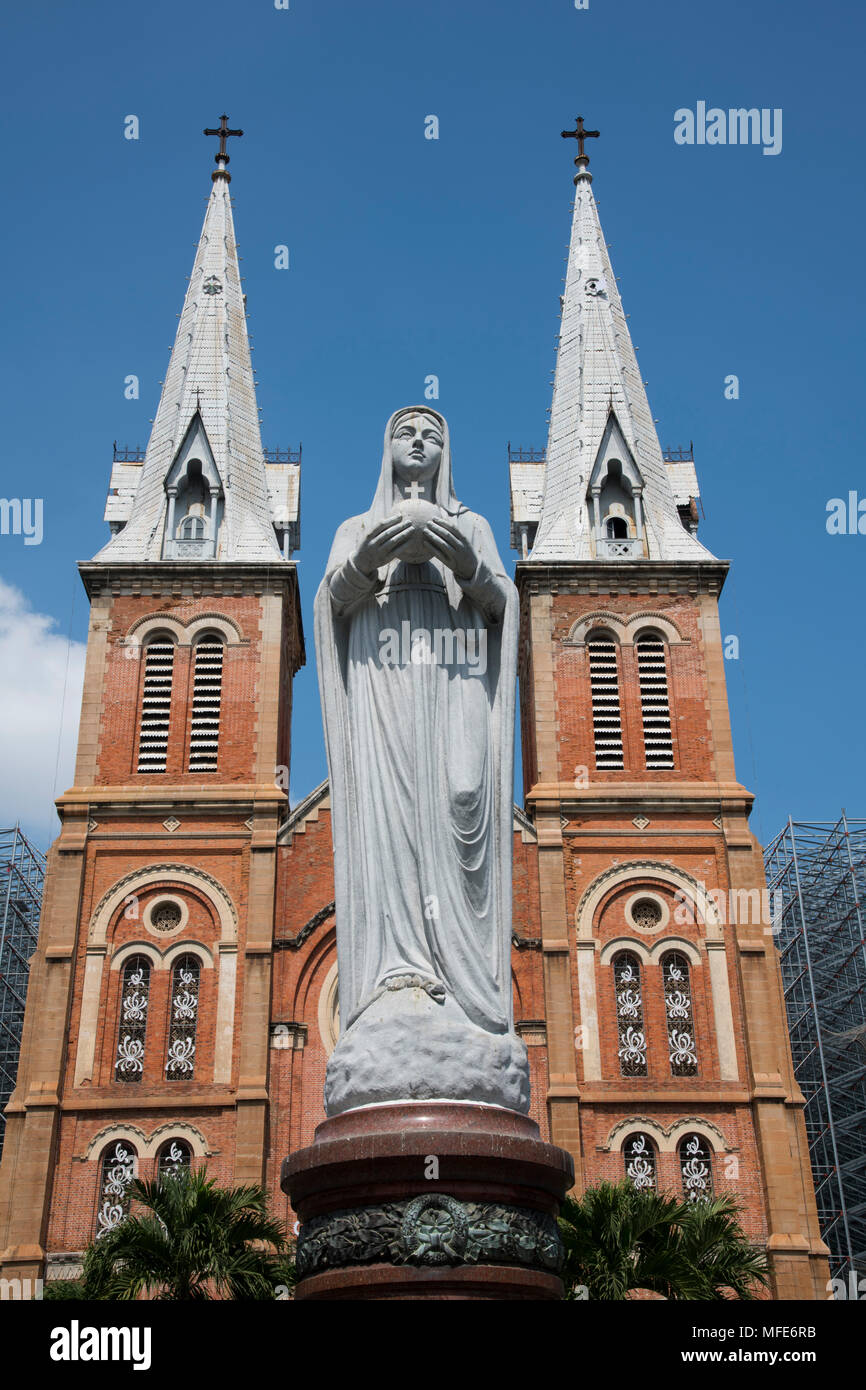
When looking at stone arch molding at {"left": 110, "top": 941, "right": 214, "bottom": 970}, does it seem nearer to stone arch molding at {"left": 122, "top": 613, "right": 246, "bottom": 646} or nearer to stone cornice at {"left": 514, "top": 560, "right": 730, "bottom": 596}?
stone arch molding at {"left": 122, "top": 613, "right": 246, "bottom": 646}

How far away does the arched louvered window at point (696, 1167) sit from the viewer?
26.5 m

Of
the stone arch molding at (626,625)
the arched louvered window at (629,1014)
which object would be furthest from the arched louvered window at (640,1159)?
the stone arch molding at (626,625)

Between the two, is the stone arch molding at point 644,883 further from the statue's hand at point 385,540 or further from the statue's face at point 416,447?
the statue's hand at point 385,540

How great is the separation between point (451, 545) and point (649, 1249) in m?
11.9

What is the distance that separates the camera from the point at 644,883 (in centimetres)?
2970

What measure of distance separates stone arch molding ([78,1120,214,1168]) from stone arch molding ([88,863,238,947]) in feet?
12.0

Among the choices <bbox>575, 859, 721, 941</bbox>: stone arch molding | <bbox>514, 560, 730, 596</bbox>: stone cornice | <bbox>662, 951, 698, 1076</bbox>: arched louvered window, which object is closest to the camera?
<bbox>662, 951, 698, 1076</bbox>: arched louvered window

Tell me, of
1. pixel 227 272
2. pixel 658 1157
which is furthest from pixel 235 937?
pixel 227 272

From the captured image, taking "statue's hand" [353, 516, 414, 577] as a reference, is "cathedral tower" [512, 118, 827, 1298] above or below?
above

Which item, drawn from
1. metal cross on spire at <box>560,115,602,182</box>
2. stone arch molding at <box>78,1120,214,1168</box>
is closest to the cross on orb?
metal cross on spire at <box>560,115,602,182</box>

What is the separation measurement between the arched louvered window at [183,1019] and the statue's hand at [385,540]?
2218 cm

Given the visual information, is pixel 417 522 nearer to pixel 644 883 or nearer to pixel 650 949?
pixel 650 949

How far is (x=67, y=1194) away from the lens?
26266 millimetres

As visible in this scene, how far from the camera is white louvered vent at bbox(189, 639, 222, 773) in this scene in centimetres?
3088
